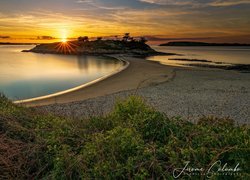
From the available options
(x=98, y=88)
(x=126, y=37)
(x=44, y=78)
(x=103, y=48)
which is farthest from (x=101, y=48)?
(x=98, y=88)

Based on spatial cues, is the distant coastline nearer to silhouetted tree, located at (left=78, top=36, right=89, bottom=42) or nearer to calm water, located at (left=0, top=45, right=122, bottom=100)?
silhouetted tree, located at (left=78, top=36, right=89, bottom=42)

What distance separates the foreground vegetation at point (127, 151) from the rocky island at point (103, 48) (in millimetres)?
97849

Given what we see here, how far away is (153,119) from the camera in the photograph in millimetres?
4184

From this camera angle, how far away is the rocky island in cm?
10825

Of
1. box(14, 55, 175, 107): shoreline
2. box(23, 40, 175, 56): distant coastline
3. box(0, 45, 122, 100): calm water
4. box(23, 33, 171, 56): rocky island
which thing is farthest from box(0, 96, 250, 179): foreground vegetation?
box(23, 40, 175, 56): distant coastline

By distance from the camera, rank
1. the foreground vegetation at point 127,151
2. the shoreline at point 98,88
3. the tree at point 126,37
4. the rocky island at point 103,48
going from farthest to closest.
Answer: the tree at point 126,37 → the rocky island at point 103,48 → the shoreline at point 98,88 → the foreground vegetation at point 127,151

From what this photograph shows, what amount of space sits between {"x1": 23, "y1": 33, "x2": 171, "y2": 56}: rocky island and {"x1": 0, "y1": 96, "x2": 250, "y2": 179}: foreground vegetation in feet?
321

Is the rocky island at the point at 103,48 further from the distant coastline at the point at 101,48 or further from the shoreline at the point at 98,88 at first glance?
the shoreline at the point at 98,88

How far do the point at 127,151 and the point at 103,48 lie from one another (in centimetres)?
11625

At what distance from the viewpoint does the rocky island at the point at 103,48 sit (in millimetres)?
108250

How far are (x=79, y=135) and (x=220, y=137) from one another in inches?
86.6

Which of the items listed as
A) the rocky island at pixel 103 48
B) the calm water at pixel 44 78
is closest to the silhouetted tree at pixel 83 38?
the rocky island at pixel 103 48

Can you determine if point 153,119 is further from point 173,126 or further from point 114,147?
point 114,147

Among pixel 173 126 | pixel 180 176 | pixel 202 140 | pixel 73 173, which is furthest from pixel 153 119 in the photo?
pixel 73 173
